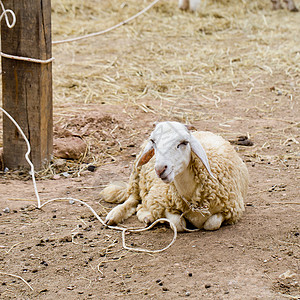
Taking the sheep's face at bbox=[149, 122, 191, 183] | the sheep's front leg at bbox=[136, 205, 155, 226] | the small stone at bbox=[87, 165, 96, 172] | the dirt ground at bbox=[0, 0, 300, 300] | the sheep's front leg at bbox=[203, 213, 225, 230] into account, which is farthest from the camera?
the small stone at bbox=[87, 165, 96, 172]

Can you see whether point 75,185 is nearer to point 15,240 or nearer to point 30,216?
point 30,216

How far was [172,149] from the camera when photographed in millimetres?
3193

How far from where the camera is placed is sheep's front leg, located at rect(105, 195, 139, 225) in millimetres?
3799

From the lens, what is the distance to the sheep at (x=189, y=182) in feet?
10.6

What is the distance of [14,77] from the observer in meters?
4.56

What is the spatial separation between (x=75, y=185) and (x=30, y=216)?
0.69 metres

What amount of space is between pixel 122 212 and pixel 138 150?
1.53 metres

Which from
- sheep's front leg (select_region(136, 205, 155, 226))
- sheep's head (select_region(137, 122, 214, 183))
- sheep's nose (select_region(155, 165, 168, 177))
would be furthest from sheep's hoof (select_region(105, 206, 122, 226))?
sheep's nose (select_region(155, 165, 168, 177))

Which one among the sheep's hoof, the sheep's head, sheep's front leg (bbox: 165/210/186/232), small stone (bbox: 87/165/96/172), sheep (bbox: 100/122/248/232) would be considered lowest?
small stone (bbox: 87/165/96/172)

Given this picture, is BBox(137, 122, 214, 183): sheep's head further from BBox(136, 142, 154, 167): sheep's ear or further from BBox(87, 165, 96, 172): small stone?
BBox(87, 165, 96, 172): small stone

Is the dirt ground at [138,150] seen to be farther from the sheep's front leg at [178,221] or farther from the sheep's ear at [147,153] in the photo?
the sheep's ear at [147,153]

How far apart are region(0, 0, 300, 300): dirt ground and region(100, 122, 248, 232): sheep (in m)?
0.11

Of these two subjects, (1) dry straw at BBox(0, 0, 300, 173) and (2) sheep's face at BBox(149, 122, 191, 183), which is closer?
(2) sheep's face at BBox(149, 122, 191, 183)

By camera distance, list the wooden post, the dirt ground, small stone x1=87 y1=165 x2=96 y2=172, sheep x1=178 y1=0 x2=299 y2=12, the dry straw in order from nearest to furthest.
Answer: the dirt ground
the wooden post
small stone x1=87 y1=165 x2=96 y2=172
the dry straw
sheep x1=178 y1=0 x2=299 y2=12
